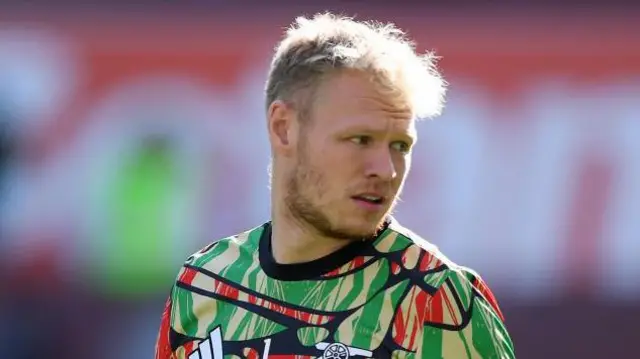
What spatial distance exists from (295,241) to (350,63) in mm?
393

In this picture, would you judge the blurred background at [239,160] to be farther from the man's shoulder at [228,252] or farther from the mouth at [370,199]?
the mouth at [370,199]

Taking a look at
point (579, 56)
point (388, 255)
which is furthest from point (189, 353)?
point (579, 56)

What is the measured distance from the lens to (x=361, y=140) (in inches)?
94.0

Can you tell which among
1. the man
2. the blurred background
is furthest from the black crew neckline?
the blurred background

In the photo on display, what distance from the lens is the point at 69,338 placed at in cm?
518

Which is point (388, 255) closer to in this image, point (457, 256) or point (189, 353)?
point (189, 353)

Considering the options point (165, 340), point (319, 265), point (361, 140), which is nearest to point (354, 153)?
point (361, 140)

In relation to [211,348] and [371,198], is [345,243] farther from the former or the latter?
[211,348]

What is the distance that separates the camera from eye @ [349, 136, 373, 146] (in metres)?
2.38

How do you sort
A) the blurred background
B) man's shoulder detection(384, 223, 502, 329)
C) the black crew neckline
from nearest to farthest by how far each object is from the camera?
1. man's shoulder detection(384, 223, 502, 329)
2. the black crew neckline
3. the blurred background

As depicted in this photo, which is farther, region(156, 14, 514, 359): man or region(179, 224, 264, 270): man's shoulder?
region(179, 224, 264, 270): man's shoulder

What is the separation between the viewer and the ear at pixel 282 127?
249 cm

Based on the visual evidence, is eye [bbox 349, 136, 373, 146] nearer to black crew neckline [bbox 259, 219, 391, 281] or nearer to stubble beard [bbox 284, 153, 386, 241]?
stubble beard [bbox 284, 153, 386, 241]

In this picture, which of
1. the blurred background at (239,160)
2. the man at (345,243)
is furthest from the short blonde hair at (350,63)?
the blurred background at (239,160)
